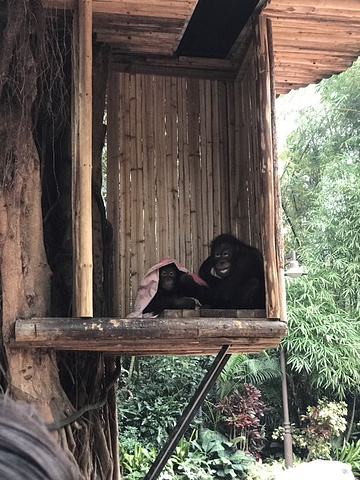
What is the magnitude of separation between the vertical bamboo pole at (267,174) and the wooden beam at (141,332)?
20 cm

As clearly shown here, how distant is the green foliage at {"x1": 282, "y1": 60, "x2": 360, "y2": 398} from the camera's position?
13.1 m

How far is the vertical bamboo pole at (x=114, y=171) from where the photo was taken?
18.8 feet

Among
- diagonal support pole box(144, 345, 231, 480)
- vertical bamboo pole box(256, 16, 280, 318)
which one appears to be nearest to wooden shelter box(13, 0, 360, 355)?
vertical bamboo pole box(256, 16, 280, 318)

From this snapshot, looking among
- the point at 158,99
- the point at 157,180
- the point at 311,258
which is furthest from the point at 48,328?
the point at 311,258

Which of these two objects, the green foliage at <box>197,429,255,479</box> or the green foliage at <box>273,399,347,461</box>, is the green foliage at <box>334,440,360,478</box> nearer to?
the green foliage at <box>273,399,347,461</box>

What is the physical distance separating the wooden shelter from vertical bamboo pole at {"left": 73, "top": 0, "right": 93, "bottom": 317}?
2cm

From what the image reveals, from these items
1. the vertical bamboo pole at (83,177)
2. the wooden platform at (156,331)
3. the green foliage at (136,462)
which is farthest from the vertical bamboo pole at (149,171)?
the green foliage at (136,462)

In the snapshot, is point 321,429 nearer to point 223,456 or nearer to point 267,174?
point 223,456

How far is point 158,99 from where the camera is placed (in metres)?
6.13

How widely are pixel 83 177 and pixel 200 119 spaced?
78.7 inches

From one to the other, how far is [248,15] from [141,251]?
2068 mm

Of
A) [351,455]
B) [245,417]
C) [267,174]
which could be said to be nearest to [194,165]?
[267,174]

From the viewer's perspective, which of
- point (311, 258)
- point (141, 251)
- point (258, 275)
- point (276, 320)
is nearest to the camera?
point (276, 320)

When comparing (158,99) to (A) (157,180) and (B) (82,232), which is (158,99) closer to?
(A) (157,180)
